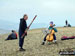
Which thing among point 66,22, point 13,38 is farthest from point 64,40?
point 66,22

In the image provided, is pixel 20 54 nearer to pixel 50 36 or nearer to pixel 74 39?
pixel 50 36

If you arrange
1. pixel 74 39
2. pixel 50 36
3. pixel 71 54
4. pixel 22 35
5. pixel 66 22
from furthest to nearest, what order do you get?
1. pixel 66 22
2. pixel 74 39
3. pixel 50 36
4. pixel 22 35
5. pixel 71 54

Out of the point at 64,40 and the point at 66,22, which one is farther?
the point at 66,22

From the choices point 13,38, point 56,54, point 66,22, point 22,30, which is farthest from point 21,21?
point 66,22

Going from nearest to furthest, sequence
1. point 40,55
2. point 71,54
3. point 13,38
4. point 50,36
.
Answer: point 71,54 → point 40,55 → point 50,36 → point 13,38

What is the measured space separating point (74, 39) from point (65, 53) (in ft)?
18.4

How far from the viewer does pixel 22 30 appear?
489 inches

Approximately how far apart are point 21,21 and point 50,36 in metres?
3.15

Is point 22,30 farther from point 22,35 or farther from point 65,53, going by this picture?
point 65,53

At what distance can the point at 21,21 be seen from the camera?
484 inches

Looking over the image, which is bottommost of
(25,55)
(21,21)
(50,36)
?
(25,55)

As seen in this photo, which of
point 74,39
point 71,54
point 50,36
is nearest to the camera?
point 71,54

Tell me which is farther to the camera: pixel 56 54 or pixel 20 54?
pixel 20 54

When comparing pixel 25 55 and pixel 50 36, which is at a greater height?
pixel 50 36
